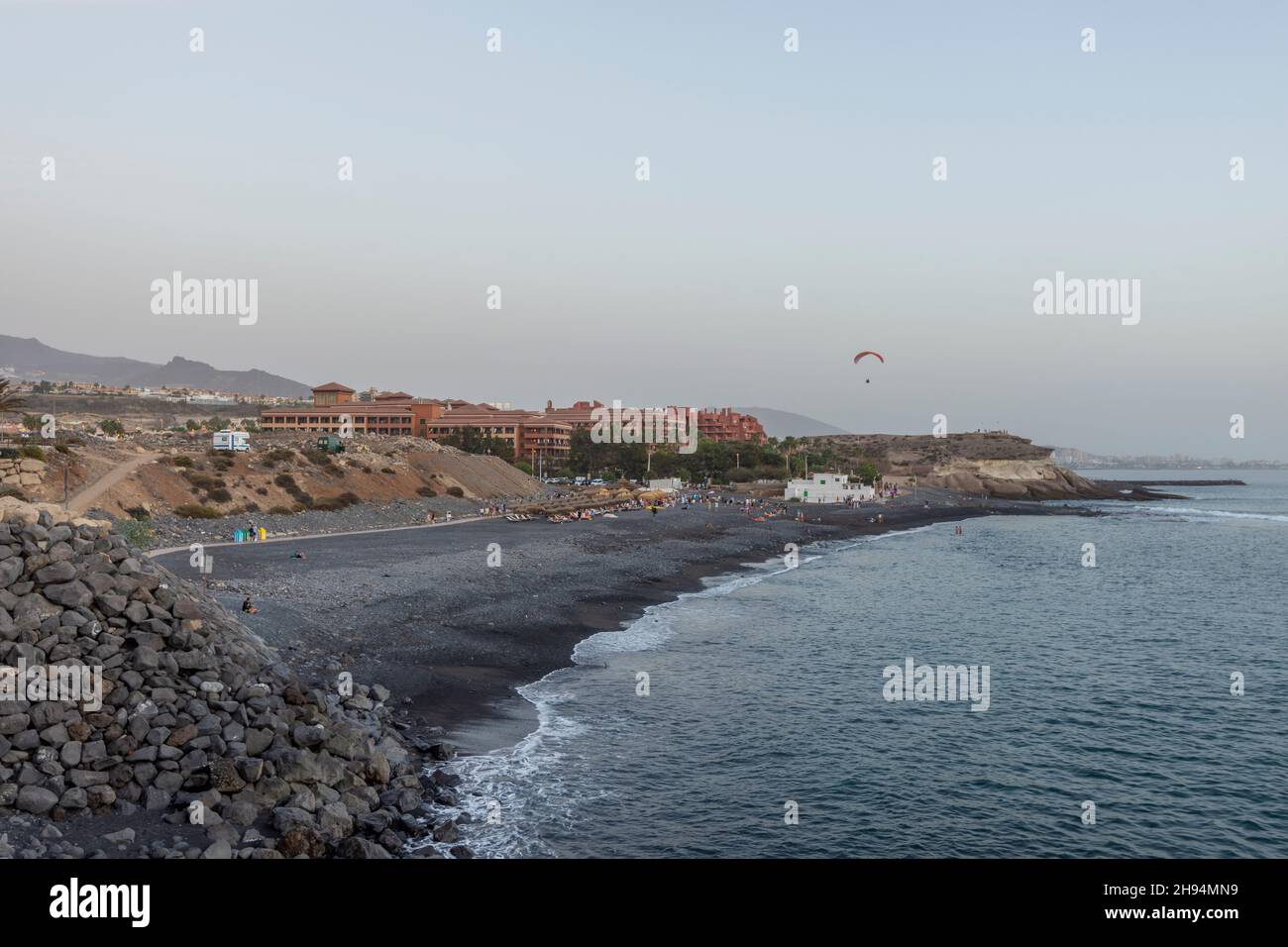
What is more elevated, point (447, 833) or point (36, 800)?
point (36, 800)

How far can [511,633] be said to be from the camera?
33156 millimetres

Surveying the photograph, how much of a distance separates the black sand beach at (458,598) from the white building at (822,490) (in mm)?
58198

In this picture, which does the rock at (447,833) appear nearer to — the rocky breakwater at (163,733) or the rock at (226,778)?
the rocky breakwater at (163,733)

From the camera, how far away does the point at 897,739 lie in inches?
923

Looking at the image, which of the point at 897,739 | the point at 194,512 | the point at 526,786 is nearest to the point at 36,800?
the point at 526,786

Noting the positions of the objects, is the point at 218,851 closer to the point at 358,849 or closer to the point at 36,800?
the point at 358,849

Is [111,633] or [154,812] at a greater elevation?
[111,633]

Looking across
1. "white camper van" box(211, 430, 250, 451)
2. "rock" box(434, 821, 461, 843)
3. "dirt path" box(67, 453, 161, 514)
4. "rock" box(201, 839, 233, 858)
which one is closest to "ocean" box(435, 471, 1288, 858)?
"rock" box(434, 821, 461, 843)

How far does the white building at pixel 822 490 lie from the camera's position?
130 m

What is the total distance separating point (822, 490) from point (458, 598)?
101 m

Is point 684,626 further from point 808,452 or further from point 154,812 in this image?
point 808,452

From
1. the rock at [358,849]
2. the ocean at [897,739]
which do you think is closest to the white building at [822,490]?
the ocean at [897,739]
